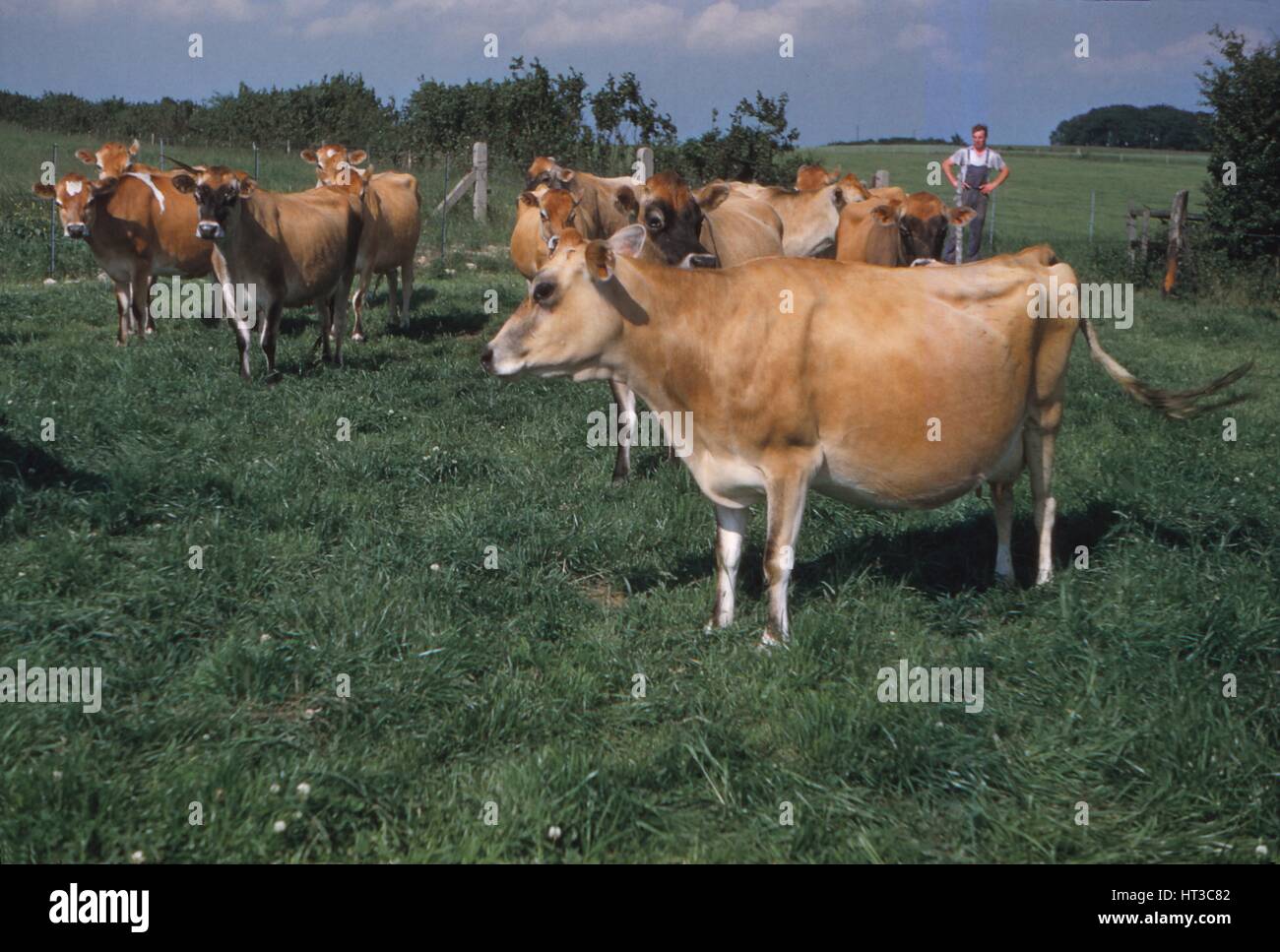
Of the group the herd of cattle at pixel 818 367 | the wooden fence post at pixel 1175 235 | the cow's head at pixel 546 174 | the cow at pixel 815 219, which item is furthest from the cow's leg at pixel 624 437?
the wooden fence post at pixel 1175 235

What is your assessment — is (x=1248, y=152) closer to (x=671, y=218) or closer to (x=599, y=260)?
(x=671, y=218)

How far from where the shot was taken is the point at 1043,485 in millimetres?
6125

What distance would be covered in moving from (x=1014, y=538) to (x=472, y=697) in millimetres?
3517

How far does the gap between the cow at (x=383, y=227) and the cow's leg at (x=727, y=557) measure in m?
8.62

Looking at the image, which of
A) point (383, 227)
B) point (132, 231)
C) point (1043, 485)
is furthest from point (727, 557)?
point (132, 231)

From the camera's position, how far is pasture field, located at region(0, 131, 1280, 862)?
3867mm

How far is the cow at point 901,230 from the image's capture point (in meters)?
10.4

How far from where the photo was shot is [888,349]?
17.5 feet

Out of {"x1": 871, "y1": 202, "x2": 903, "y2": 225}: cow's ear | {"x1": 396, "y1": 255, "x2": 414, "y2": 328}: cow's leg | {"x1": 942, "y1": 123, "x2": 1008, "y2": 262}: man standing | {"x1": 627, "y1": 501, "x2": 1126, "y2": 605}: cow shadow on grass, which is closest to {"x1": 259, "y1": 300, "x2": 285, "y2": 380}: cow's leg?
{"x1": 396, "y1": 255, "x2": 414, "y2": 328}: cow's leg

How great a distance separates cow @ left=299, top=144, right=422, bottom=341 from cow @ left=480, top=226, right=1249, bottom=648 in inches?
331

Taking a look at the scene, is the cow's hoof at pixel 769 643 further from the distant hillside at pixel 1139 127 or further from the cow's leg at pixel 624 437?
the distant hillside at pixel 1139 127

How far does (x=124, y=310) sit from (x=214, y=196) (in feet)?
9.50
